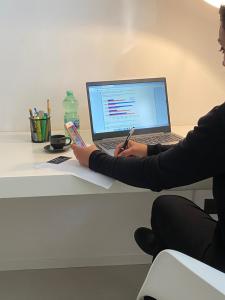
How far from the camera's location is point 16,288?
174 cm

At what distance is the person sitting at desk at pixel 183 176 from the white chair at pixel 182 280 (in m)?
0.24

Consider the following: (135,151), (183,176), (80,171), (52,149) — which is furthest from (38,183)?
(183,176)

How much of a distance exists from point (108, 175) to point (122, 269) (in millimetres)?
926

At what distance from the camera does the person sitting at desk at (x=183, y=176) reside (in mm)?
936

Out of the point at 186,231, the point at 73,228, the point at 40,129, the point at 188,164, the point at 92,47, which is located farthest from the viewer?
the point at 73,228

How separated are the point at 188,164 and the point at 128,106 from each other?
679mm

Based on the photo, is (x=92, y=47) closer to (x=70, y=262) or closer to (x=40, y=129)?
(x=40, y=129)

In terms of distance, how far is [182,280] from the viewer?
0.74 metres

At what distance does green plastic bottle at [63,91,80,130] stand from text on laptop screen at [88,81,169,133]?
0.56 ft

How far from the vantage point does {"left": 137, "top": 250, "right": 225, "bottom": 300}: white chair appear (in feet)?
2.22

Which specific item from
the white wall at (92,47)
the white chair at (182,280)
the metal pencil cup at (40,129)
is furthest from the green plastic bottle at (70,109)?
the white chair at (182,280)

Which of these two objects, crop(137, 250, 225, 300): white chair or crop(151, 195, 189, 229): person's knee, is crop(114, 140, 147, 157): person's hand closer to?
crop(151, 195, 189, 229): person's knee

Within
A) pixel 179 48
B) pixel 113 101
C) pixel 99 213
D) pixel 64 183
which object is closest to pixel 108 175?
pixel 64 183

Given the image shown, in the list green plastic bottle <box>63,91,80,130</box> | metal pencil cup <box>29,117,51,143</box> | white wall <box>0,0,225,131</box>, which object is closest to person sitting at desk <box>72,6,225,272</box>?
metal pencil cup <box>29,117,51,143</box>
